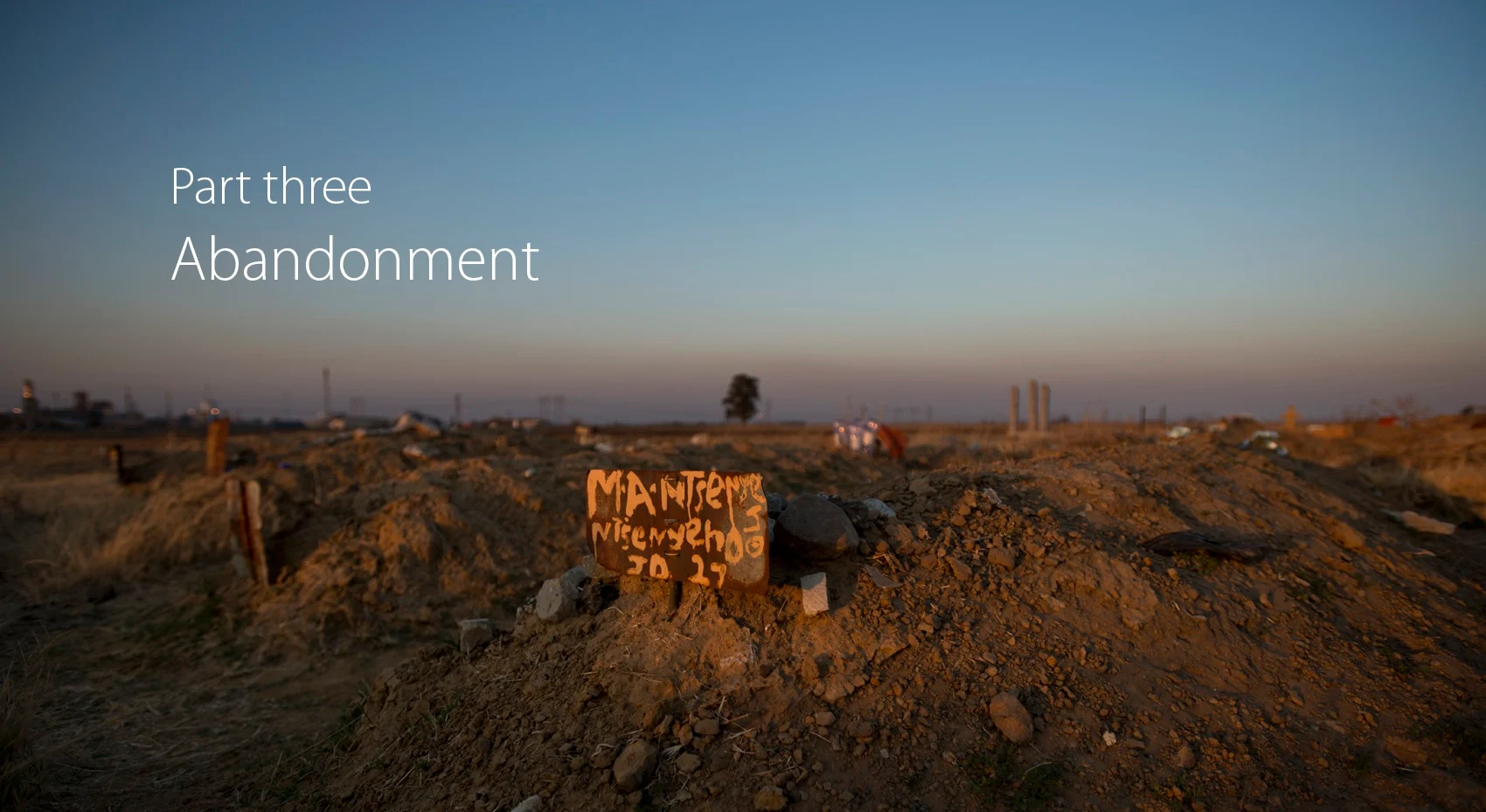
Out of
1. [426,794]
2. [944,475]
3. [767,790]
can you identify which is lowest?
[426,794]

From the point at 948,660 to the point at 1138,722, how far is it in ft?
2.69

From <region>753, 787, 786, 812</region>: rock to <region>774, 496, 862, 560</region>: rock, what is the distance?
1.38m

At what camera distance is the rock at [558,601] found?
452 cm

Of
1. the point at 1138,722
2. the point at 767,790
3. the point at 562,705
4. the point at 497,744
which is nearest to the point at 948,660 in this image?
the point at 1138,722

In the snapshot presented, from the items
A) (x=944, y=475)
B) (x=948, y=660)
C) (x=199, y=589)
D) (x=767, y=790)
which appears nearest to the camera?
(x=767, y=790)

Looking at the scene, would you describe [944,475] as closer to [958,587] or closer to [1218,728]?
[958,587]

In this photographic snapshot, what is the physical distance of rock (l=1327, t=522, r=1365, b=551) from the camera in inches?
212

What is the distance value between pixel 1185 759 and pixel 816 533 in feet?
6.20

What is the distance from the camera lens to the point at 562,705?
151 inches

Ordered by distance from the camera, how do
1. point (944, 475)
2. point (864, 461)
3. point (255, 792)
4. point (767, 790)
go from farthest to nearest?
point (864, 461)
point (944, 475)
point (255, 792)
point (767, 790)

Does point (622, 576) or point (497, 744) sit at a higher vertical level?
point (622, 576)

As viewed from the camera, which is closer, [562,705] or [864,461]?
[562,705]

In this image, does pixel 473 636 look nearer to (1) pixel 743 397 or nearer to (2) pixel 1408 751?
(2) pixel 1408 751

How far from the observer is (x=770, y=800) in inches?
118
